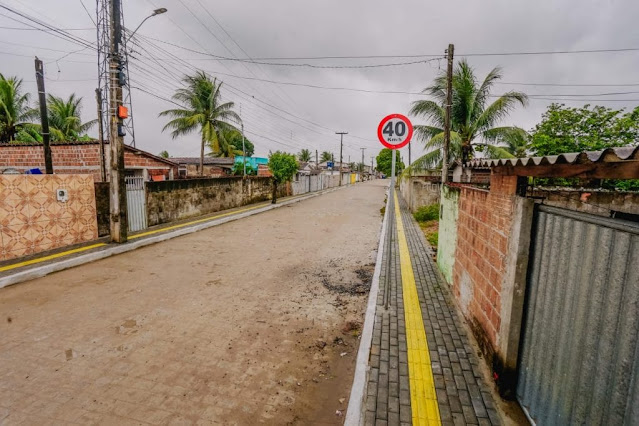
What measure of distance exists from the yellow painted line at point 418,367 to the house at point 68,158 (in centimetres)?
1452

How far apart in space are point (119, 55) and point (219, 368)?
8.63 meters

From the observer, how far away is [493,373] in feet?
10.7

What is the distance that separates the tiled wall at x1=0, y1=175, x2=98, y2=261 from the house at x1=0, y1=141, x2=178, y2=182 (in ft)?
20.4

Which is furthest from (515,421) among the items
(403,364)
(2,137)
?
(2,137)

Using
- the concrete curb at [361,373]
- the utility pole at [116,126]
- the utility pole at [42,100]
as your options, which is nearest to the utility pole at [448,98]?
the concrete curb at [361,373]

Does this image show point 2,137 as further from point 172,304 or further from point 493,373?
point 493,373

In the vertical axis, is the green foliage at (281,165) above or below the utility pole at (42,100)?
below

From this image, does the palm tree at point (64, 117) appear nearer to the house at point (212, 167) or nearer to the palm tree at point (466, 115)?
the house at point (212, 167)

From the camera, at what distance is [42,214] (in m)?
7.66

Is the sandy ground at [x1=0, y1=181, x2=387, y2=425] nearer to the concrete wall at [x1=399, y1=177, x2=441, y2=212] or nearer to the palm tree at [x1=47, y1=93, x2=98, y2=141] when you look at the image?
the concrete wall at [x1=399, y1=177, x2=441, y2=212]

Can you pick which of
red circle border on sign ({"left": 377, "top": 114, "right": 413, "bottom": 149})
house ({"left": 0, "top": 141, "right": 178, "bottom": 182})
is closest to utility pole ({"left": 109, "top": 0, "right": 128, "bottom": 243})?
house ({"left": 0, "top": 141, "right": 178, "bottom": 182})

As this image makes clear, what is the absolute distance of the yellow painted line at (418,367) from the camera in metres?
2.80

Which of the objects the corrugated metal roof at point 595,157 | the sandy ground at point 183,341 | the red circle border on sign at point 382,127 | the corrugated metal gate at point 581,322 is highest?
the red circle border on sign at point 382,127

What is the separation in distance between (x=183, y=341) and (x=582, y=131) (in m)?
12.5
